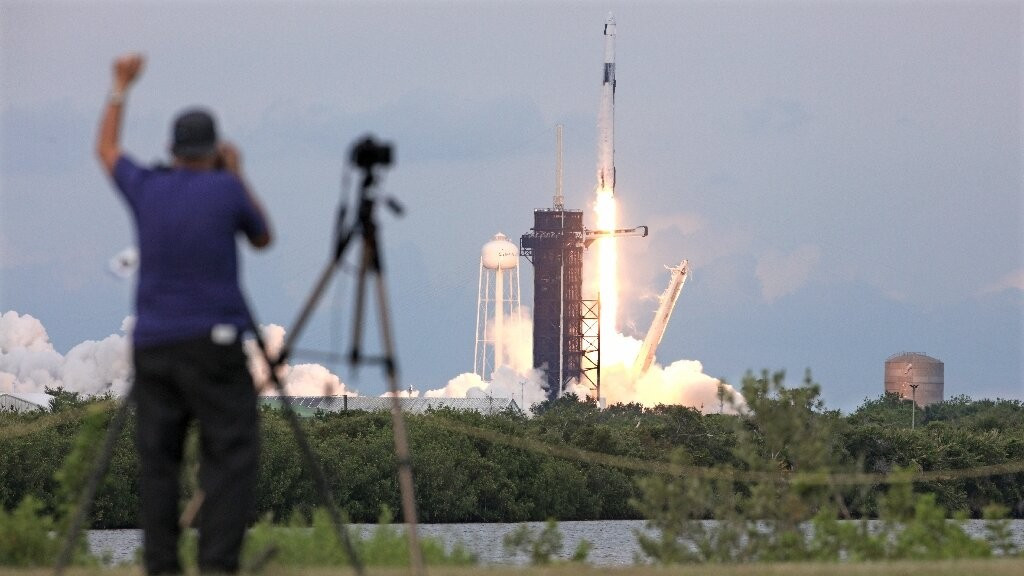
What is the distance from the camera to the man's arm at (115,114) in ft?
25.1

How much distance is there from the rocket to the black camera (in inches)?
3968

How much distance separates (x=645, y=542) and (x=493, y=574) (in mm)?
4840

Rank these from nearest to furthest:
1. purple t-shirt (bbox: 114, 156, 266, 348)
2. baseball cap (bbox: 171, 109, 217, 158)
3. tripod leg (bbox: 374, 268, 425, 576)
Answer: purple t-shirt (bbox: 114, 156, 266, 348)
baseball cap (bbox: 171, 109, 217, 158)
tripod leg (bbox: 374, 268, 425, 576)

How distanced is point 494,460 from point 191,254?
4632 cm

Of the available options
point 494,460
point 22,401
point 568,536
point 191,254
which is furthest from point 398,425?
point 22,401

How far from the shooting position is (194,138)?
7387 millimetres

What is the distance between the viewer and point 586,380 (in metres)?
116

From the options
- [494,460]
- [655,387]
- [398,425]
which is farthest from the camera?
[655,387]

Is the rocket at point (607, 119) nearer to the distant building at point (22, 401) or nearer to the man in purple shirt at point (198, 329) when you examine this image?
the distant building at point (22, 401)

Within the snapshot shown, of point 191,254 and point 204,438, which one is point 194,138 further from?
point 204,438

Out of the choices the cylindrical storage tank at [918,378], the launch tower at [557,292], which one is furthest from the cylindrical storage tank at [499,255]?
the cylindrical storage tank at [918,378]

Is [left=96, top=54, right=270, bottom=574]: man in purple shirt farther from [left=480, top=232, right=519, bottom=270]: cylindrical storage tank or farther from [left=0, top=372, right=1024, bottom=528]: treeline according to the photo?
[left=480, top=232, right=519, bottom=270]: cylindrical storage tank

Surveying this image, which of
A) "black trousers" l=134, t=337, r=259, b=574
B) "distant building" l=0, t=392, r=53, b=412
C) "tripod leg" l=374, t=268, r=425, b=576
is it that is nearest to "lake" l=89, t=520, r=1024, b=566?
"tripod leg" l=374, t=268, r=425, b=576

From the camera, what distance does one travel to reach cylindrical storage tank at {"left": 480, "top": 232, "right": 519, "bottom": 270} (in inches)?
4616
